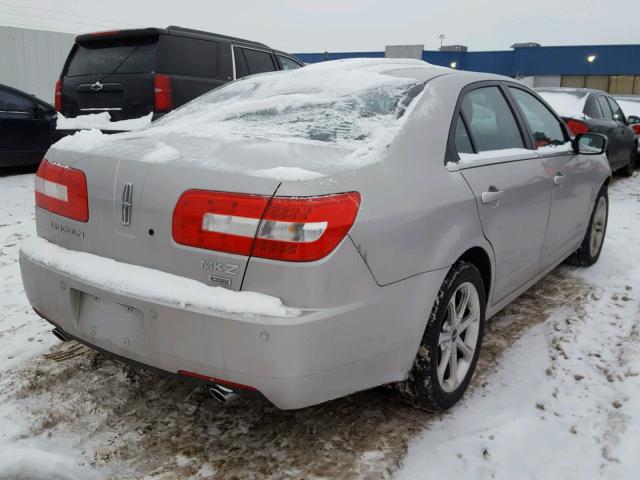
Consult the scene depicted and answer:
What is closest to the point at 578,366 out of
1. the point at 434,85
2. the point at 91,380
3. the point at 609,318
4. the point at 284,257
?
the point at 609,318

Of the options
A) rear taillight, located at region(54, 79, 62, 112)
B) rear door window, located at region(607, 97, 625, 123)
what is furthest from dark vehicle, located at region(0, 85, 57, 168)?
rear door window, located at region(607, 97, 625, 123)

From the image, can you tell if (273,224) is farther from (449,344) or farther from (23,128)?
(23,128)

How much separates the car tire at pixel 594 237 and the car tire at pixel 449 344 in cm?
227

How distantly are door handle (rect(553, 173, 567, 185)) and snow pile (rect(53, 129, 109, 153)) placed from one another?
2608 millimetres

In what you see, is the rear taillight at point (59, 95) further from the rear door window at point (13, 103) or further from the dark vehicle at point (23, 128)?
the rear door window at point (13, 103)

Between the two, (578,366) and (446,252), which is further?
(578,366)

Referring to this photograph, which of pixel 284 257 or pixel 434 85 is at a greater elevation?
pixel 434 85

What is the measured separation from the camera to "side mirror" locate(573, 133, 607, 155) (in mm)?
4105

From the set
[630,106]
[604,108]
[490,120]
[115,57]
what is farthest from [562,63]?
[490,120]

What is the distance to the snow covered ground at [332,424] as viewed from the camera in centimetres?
226

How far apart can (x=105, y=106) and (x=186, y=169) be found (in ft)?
17.5

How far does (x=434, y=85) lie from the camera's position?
2.76 m

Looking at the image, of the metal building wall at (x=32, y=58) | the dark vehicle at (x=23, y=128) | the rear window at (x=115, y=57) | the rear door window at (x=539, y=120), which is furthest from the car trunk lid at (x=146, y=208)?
the metal building wall at (x=32, y=58)

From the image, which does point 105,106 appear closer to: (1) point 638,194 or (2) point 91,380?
(2) point 91,380
